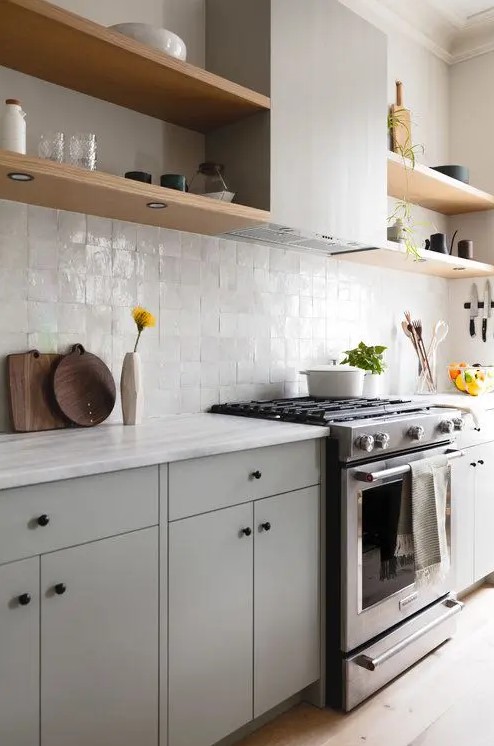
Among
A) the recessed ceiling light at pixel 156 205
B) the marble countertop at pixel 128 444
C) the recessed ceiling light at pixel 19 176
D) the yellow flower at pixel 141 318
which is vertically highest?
the recessed ceiling light at pixel 156 205

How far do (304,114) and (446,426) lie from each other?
4.44ft

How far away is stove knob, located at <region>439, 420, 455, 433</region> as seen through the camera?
2.54 m

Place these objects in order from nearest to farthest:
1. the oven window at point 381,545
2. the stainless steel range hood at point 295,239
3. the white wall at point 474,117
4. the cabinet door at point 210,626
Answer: the cabinet door at point 210,626
the oven window at point 381,545
the stainless steel range hood at point 295,239
the white wall at point 474,117

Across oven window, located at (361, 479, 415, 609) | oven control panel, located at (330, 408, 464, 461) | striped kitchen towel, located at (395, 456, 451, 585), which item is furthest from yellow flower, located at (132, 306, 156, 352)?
striped kitchen towel, located at (395, 456, 451, 585)

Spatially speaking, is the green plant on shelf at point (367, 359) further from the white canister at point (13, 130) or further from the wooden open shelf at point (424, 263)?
the white canister at point (13, 130)

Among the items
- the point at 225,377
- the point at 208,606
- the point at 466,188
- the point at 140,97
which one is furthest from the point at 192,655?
the point at 466,188

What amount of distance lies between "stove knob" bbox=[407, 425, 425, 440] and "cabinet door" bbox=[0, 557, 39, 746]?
1.45 m

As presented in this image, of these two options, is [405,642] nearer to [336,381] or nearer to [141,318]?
[336,381]

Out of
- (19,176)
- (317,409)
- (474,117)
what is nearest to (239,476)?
(317,409)

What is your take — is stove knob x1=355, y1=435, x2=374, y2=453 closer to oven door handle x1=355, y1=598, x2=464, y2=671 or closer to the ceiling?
oven door handle x1=355, y1=598, x2=464, y2=671

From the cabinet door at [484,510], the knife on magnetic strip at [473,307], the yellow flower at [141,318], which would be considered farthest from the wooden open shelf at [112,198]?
the knife on magnetic strip at [473,307]

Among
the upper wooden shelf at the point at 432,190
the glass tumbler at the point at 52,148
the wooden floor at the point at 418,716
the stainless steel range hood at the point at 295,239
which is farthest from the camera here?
the upper wooden shelf at the point at 432,190

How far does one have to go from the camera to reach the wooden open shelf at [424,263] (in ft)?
9.93

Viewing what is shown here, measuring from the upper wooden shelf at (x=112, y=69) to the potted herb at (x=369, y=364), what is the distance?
4.11 ft
